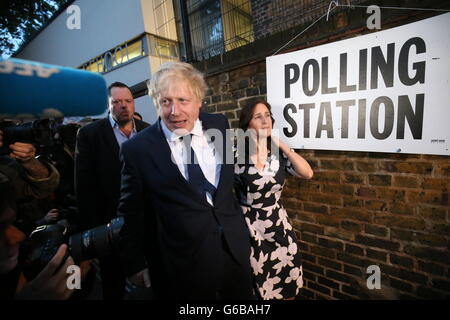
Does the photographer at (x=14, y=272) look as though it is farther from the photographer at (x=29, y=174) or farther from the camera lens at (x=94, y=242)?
the photographer at (x=29, y=174)

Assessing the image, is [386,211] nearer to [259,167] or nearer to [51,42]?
[259,167]

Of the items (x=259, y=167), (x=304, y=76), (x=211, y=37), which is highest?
(x=211, y=37)

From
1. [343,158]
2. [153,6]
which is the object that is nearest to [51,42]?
[153,6]

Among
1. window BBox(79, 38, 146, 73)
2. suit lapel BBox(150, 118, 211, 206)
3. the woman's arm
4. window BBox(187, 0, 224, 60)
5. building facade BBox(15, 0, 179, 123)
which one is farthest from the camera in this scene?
window BBox(79, 38, 146, 73)

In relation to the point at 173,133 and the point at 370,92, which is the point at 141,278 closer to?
the point at 173,133

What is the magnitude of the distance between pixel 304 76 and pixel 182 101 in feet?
3.16

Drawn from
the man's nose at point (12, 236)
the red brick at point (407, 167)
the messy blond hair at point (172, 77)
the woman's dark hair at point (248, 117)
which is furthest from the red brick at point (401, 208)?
the man's nose at point (12, 236)

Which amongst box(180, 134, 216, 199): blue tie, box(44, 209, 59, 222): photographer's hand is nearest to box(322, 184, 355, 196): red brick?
box(180, 134, 216, 199): blue tie

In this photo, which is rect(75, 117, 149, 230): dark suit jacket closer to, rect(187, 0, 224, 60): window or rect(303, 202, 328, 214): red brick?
rect(303, 202, 328, 214): red brick

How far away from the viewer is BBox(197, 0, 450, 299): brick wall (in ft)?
4.62

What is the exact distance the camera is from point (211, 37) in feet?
12.4

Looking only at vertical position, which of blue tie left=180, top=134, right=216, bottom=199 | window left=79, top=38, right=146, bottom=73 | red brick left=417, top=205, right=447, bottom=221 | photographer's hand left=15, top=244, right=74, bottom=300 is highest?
window left=79, top=38, right=146, bottom=73

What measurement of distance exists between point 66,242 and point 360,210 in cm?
195

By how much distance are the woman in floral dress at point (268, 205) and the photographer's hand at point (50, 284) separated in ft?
3.81
